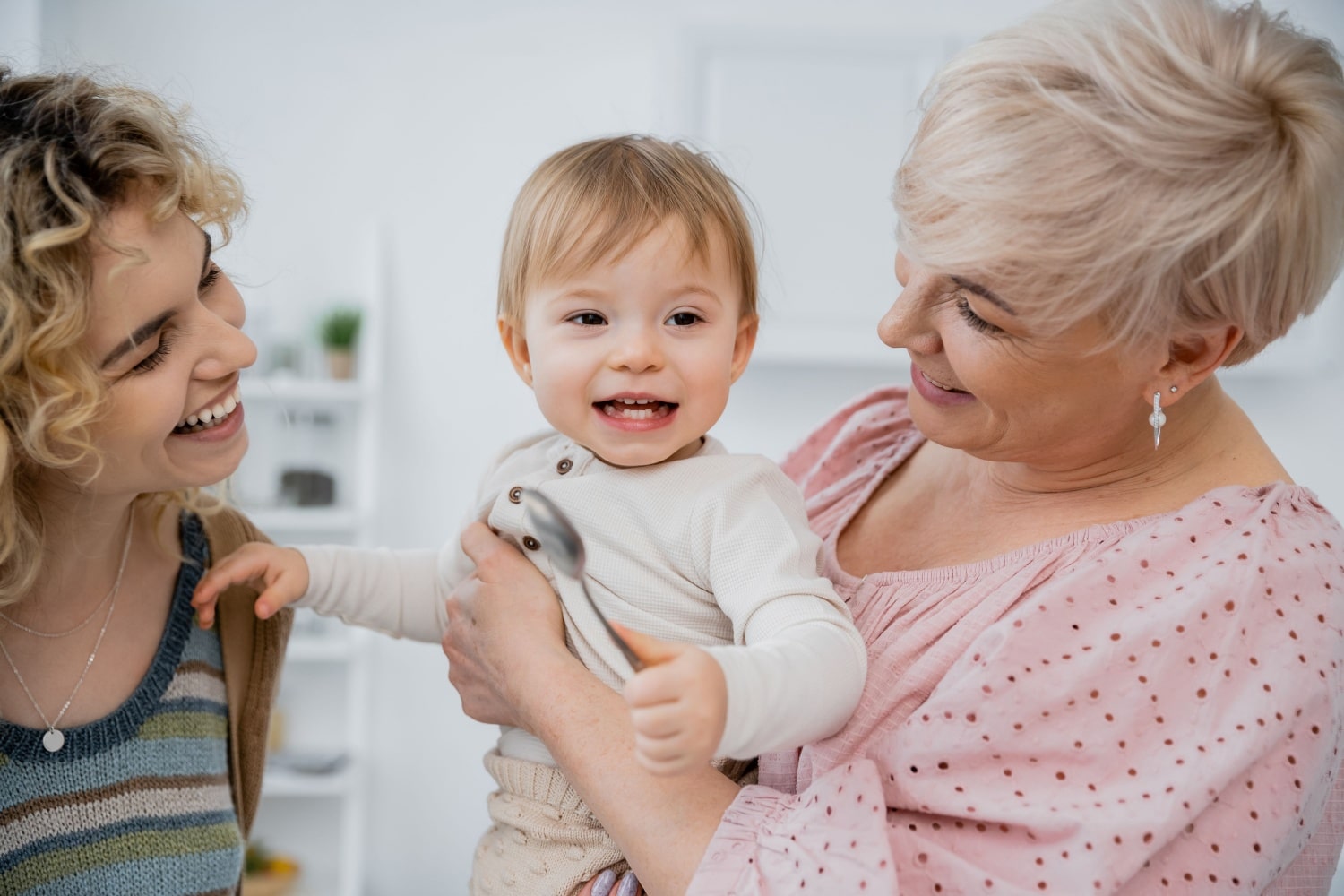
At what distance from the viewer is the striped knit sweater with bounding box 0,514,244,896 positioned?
113 centimetres

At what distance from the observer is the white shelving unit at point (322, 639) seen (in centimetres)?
352

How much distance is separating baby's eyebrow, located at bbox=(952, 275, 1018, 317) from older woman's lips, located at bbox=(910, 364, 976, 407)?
0.14 meters

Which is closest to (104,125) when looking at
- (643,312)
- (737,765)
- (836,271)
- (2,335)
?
(2,335)

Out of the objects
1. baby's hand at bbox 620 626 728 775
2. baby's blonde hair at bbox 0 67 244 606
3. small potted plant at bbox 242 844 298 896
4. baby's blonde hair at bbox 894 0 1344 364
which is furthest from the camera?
small potted plant at bbox 242 844 298 896

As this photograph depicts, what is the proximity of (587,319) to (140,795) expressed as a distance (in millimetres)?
698

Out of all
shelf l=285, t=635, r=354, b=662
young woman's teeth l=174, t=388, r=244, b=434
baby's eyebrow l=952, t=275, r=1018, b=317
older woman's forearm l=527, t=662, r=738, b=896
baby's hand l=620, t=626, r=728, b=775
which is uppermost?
baby's eyebrow l=952, t=275, r=1018, b=317

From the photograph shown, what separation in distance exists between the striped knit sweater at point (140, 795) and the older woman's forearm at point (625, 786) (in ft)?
1.27

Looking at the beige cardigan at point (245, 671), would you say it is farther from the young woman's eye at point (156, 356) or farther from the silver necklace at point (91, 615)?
the young woman's eye at point (156, 356)

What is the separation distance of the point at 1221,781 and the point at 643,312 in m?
0.72

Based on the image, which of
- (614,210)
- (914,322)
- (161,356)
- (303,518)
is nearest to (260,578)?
(161,356)

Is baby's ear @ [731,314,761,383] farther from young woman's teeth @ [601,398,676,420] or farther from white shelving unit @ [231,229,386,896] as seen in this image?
white shelving unit @ [231,229,386,896]

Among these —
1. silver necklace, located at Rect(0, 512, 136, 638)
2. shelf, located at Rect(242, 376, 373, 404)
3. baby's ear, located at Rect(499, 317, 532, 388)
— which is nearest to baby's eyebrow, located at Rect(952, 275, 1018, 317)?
baby's ear, located at Rect(499, 317, 532, 388)

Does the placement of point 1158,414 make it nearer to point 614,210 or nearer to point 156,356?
point 614,210

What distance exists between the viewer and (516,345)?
53.2 inches
